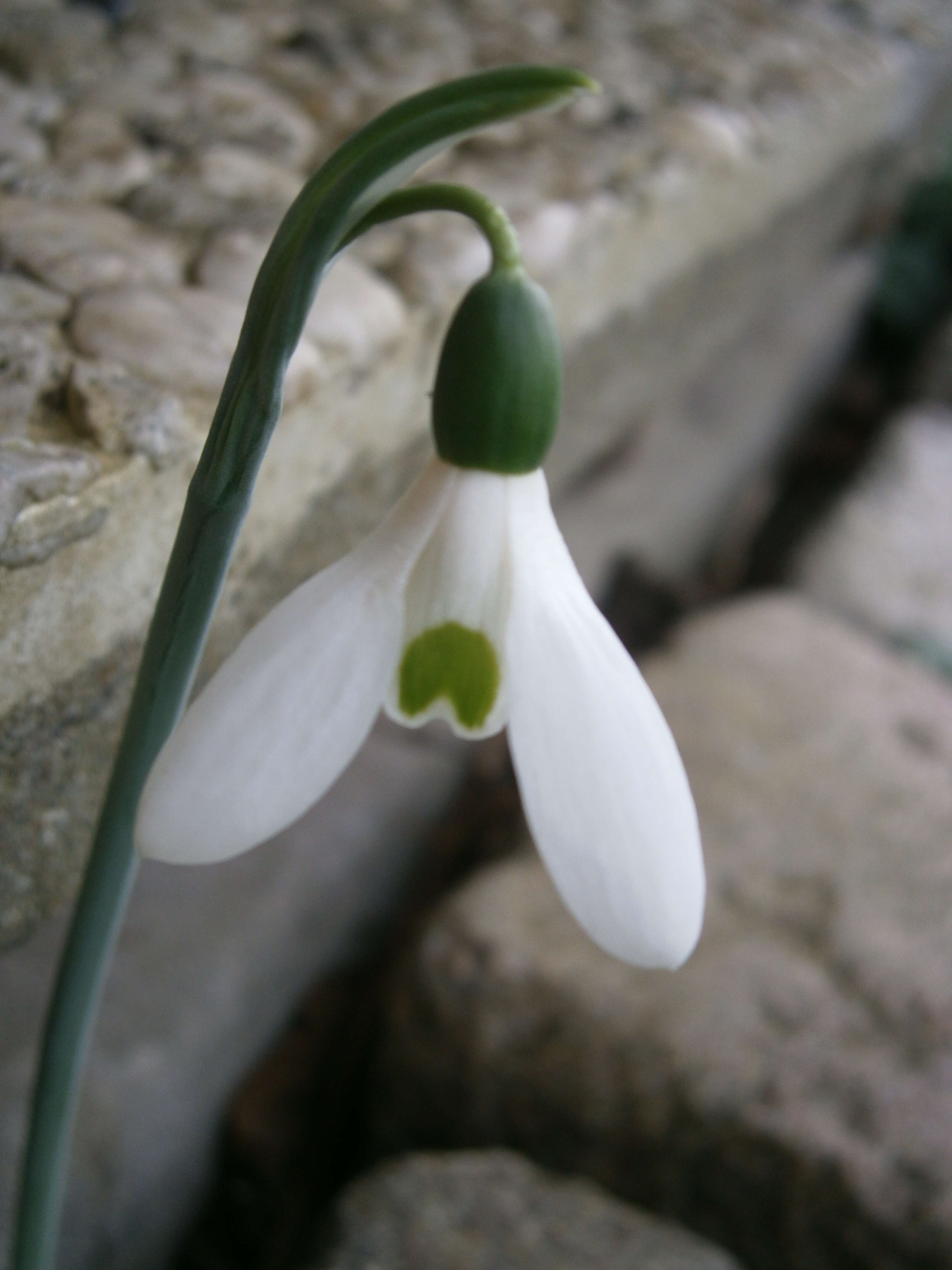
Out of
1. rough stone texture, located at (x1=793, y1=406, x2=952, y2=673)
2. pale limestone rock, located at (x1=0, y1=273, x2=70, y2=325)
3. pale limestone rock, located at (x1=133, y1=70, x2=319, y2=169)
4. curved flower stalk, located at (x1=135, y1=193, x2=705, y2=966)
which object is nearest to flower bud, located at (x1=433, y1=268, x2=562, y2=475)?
curved flower stalk, located at (x1=135, y1=193, x2=705, y2=966)

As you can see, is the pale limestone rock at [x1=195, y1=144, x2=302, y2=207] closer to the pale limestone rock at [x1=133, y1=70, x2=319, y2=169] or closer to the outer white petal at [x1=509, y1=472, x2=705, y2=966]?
the pale limestone rock at [x1=133, y1=70, x2=319, y2=169]

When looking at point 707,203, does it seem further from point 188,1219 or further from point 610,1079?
point 188,1219

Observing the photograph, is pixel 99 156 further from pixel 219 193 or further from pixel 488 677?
pixel 488 677

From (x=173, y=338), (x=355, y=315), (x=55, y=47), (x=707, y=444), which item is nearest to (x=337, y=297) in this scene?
(x=355, y=315)

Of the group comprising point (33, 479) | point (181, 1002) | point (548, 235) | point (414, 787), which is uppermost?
point (33, 479)

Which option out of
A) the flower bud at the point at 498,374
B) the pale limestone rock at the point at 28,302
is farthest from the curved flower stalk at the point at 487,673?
the pale limestone rock at the point at 28,302

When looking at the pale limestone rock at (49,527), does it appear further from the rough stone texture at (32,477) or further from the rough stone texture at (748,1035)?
the rough stone texture at (748,1035)

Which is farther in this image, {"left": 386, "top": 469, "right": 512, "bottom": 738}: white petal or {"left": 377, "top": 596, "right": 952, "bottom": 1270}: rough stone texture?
{"left": 377, "top": 596, "right": 952, "bottom": 1270}: rough stone texture
